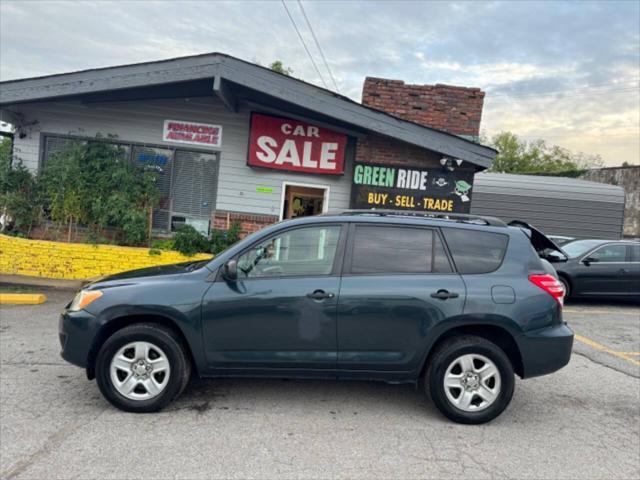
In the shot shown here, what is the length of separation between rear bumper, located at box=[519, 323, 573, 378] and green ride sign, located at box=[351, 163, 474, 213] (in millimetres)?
6103

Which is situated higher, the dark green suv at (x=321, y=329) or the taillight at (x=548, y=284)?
the taillight at (x=548, y=284)

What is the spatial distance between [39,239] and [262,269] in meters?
7.63

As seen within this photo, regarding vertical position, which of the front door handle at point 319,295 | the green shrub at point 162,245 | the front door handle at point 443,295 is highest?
the front door handle at point 443,295

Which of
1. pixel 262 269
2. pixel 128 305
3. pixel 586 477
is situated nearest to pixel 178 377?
pixel 128 305

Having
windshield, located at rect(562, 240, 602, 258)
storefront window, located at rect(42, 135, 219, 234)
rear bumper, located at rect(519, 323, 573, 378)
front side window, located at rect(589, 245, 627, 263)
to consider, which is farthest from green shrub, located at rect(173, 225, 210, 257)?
front side window, located at rect(589, 245, 627, 263)

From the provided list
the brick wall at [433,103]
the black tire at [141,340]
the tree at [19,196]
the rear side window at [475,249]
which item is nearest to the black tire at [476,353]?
the rear side window at [475,249]

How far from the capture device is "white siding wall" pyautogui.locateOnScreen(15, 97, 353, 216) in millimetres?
9648

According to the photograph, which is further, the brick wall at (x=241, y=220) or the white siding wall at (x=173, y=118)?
the brick wall at (x=241, y=220)

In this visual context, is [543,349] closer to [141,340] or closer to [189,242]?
[141,340]

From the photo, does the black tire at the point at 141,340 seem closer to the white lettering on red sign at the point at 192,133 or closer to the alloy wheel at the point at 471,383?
the alloy wheel at the point at 471,383

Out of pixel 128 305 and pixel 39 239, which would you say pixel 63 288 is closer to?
pixel 39 239

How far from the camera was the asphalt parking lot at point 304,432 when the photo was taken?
10.1ft

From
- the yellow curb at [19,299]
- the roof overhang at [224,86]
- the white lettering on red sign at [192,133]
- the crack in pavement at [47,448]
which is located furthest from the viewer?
the white lettering on red sign at [192,133]

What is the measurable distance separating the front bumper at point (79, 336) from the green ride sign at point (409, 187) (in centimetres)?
666
